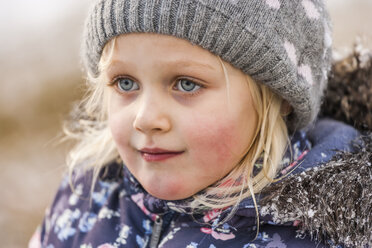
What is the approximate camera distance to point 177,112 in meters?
1.37

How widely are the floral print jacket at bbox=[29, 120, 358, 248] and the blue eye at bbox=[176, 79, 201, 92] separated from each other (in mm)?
394

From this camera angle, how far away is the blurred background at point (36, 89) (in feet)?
10.5

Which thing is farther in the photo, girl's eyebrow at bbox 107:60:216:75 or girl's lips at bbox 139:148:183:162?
girl's lips at bbox 139:148:183:162

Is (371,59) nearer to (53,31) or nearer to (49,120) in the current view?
(49,120)

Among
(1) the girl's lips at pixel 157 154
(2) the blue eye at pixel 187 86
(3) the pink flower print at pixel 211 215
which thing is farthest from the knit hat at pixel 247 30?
(3) the pink flower print at pixel 211 215

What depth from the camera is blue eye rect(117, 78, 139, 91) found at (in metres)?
1.45

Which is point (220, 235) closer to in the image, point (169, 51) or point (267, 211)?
point (267, 211)

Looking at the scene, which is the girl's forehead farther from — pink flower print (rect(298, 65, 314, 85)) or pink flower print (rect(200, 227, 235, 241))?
Result: pink flower print (rect(200, 227, 235, 241))

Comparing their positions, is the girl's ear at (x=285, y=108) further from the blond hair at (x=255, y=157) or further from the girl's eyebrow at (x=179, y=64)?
the girl's eyebrow at (x=179, y=64)

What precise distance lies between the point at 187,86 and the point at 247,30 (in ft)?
0.81

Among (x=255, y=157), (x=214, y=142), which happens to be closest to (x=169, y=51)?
(x=214, y=142)

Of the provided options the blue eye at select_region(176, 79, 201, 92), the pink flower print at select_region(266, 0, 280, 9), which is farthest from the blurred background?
the pink flower print at select_region(266, 0, 280, 9)

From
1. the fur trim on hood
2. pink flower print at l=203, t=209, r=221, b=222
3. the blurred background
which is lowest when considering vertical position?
the blurred background

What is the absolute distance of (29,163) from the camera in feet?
12.0
